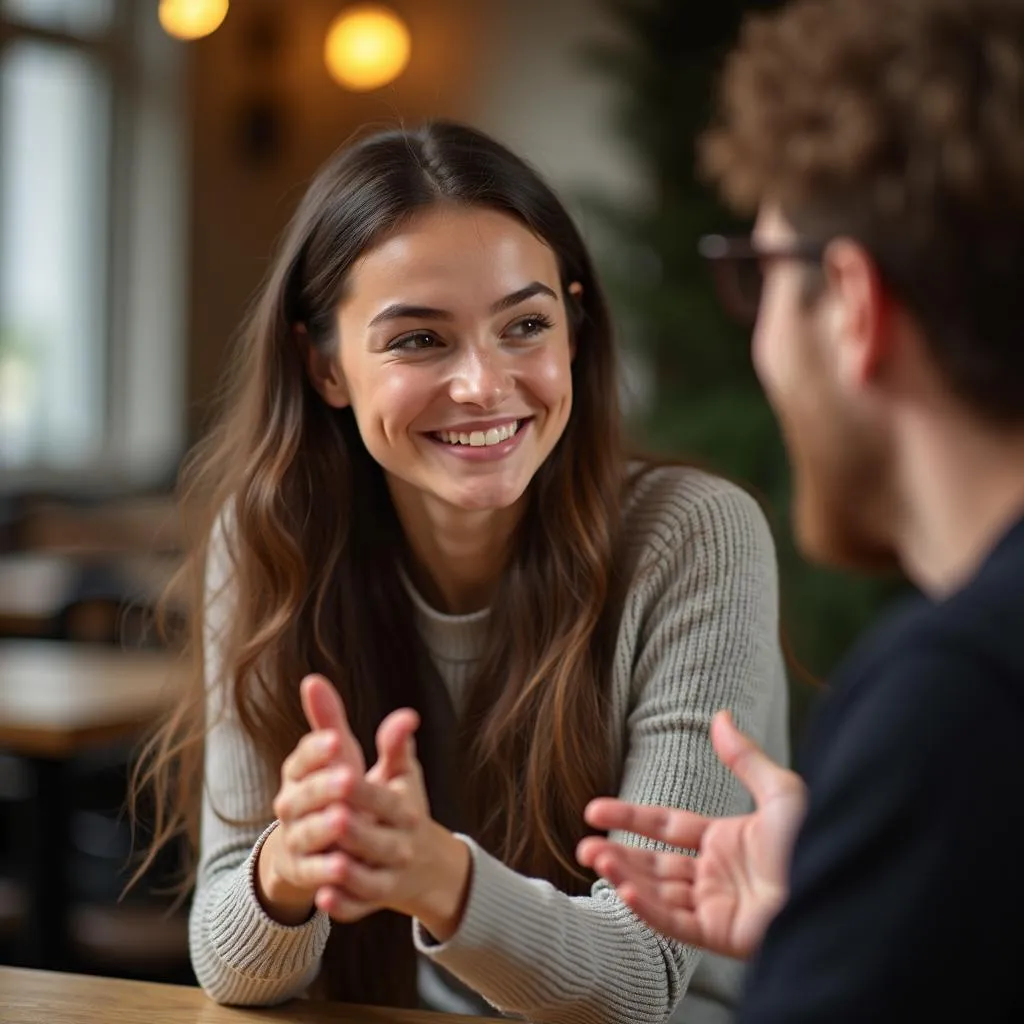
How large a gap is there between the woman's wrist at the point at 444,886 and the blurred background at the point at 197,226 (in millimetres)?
2626

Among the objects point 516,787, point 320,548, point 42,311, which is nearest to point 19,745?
point 320,548

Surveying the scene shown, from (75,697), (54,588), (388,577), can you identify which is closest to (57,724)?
(75,697)

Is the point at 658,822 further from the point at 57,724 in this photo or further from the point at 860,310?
the point at 57,724

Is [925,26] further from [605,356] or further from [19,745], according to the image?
[19,745]

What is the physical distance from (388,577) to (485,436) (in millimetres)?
265

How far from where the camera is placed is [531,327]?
174 centimetres

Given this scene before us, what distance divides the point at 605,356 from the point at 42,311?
6162mm

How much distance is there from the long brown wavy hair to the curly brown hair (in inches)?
34.1

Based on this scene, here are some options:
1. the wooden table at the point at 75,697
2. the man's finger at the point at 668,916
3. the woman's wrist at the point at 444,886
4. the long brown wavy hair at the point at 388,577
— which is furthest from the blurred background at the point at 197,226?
the man's finger at the point at 668,916

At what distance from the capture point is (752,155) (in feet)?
3.15

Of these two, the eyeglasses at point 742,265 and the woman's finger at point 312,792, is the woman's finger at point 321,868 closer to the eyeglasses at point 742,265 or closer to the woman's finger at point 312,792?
the woman's finger at point 312,792

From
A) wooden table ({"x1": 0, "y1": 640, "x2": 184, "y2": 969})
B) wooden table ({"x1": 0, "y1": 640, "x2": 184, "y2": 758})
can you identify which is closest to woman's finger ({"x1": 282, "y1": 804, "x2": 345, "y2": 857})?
wooden table ({"x1": 0, "y1": 640, "x2": 184, "y2": 758})

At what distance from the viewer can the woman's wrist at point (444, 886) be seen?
1.21 m

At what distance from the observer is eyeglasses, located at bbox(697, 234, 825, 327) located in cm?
97
